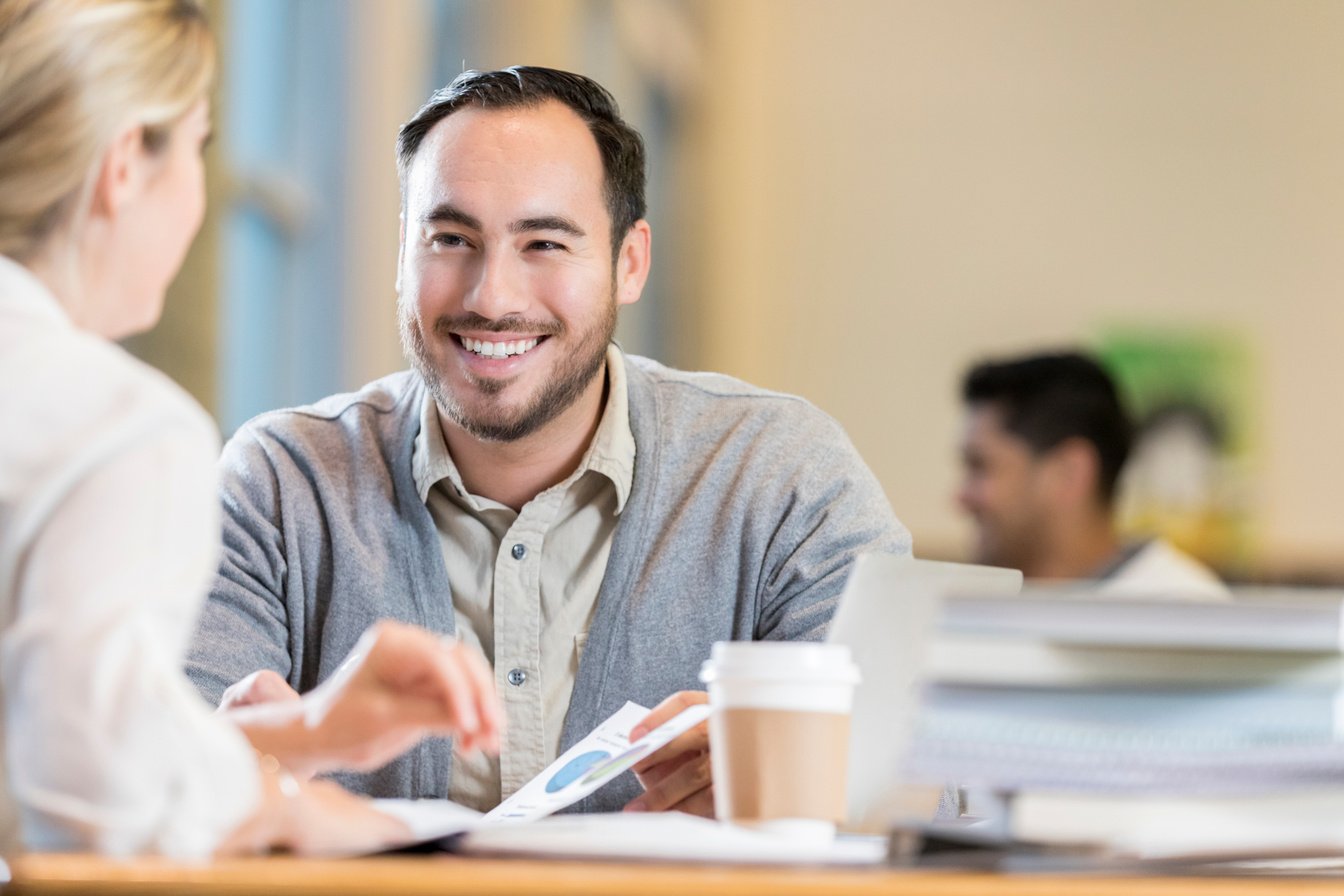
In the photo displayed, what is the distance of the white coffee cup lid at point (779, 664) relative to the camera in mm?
1080

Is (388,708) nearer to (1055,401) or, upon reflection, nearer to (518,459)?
(518,459)

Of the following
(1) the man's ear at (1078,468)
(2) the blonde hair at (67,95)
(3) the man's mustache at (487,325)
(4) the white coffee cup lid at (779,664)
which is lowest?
(1) the man's ear at (1078,468)

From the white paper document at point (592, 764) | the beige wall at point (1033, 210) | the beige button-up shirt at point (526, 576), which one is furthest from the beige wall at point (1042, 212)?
the white paper document at point (592, 764)

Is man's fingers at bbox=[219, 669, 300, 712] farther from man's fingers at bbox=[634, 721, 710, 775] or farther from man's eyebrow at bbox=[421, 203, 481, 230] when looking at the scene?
man's eyebrow at bbox=[421, 203, 481, 230]

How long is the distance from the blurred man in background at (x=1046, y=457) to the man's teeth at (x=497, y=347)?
7.28 ft

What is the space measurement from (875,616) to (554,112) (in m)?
0.93

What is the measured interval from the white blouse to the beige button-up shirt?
0.92 meters

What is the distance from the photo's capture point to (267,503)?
1.87 meters

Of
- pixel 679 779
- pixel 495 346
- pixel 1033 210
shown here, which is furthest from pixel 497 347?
pixel 1033 210

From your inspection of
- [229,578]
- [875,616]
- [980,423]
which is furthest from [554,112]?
[980,423]

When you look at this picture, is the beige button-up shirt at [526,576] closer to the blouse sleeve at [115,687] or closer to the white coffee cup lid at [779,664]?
the white coffee cup lid at [779,664]

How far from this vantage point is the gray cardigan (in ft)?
5.85

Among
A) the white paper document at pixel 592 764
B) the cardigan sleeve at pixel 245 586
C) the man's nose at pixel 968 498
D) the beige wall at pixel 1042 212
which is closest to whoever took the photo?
the white paper document at pixel 592 764

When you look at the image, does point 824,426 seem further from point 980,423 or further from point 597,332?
point 980,423
